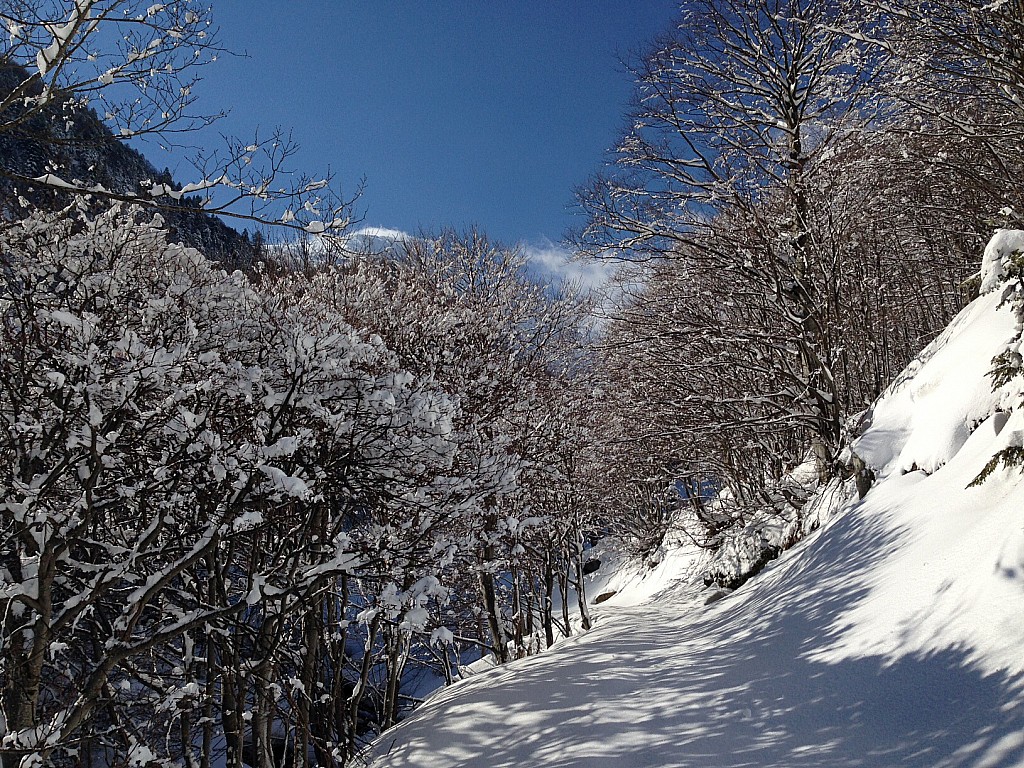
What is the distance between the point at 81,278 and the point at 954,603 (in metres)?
6.00

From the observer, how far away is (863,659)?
12.8 ft

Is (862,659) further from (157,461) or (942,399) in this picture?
(157,461)

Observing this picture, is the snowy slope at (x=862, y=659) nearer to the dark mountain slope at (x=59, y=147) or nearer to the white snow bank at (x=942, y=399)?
the white snow bank at (x=942, y=399)

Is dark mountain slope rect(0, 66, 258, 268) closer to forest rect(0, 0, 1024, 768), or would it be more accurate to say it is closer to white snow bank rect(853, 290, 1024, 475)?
forest rect(0, 0, 1024, 768)

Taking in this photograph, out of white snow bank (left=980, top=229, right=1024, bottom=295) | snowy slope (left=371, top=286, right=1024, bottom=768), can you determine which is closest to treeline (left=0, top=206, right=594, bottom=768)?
snowy slope (left=371, top=286, right=1024, bottom=768)

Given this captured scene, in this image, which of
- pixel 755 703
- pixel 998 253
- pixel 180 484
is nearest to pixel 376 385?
pixel 180 484

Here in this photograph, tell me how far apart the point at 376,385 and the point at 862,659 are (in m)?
3.82

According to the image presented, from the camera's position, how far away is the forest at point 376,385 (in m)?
3.78

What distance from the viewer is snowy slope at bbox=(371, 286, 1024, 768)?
3.09 metres

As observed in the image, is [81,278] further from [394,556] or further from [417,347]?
[417,347]

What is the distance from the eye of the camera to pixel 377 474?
4902 mm

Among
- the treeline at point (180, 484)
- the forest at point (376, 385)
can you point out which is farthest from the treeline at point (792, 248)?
the treeline at point (180, 484)

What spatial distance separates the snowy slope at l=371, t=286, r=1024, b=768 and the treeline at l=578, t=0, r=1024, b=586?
1.68 metres

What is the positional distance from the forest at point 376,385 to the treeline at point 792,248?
0.27 feet
